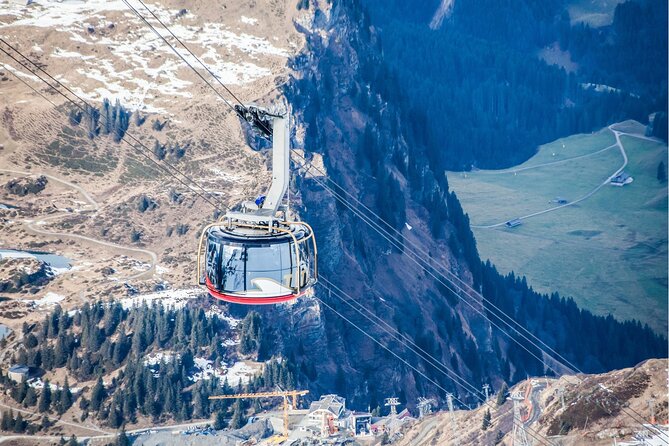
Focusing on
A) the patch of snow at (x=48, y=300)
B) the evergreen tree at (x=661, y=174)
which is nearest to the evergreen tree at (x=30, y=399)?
the patch of snow at (x=48, y=300)

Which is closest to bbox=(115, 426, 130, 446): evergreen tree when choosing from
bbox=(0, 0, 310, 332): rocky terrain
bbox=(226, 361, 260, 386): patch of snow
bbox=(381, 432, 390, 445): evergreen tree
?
bbox=(226, 361, 260, 386): patch of snow

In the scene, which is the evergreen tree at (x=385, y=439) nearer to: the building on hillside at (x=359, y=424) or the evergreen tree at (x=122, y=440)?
the building on hillside at (x=359, y=424)

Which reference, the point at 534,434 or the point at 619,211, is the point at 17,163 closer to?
the point at 534,434

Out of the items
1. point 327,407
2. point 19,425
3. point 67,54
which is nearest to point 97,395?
point 19,425

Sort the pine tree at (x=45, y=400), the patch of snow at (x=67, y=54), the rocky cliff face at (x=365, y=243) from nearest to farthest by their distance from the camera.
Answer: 1. the pine tree at (x=45, y=400)
2. the rocky cliff face at (x=365, y=243)
3. the patch of snow at (x=67, y=54)

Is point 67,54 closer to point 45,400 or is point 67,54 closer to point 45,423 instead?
point 45,400

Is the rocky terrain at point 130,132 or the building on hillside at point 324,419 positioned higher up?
the rocky terrain at point 130,132
